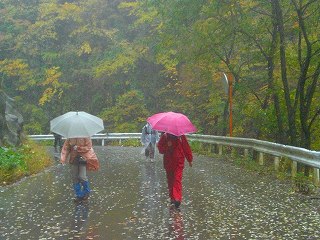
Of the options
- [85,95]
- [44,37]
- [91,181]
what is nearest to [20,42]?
[44,37]

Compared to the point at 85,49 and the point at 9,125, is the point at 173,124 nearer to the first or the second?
the point at 9,125

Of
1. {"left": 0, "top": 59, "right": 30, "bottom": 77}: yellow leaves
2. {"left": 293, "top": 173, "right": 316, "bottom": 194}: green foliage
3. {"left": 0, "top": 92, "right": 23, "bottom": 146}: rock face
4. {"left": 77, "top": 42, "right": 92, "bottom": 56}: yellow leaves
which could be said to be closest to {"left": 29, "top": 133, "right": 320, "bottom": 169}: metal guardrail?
{"left": 293, "top": 173, "right": 316, "bottom": 194}: green foliage

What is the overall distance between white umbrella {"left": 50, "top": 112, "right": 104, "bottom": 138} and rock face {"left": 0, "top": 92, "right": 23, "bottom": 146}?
32.6 ft

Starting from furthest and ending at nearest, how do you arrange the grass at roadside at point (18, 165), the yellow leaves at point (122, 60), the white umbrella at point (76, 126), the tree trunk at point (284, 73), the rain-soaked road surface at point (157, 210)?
the yellow leaves at point (122, 60)
the tree trunk at point (284, 73)
the grass at roadside at point (18, 165)
the white umbrella at point (76, 126)
the rain-soaked road surface at point (157, 210)

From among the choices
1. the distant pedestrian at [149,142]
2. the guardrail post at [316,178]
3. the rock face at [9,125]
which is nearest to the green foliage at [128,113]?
the rock face at [9,125]

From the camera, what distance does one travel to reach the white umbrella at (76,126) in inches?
458

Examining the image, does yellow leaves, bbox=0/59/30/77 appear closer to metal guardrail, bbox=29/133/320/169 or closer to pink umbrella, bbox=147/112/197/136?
metal guardrail, bbox=29/133/320/169

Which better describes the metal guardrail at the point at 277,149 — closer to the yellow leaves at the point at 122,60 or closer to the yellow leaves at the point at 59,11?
the yellow leaves at the point at 122,60

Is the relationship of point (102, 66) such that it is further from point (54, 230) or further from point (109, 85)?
point (54, 230)

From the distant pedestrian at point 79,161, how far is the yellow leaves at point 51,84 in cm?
3263

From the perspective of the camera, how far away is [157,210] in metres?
10.5

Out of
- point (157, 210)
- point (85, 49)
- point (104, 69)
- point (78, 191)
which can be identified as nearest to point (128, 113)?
point (104, 69)

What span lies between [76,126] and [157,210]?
254 cm

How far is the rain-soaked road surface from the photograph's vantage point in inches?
338
